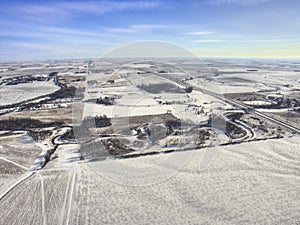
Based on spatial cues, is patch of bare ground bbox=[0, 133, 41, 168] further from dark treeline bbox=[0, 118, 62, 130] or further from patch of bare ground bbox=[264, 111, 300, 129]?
patch of bare ground bbox=[264, 111, 300, 129]

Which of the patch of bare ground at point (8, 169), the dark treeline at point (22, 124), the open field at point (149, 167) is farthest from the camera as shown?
the dark treeline at point (22, 124)

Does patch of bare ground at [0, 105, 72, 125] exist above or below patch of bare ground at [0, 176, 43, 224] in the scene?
above

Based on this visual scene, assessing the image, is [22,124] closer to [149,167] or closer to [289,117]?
[149,167]

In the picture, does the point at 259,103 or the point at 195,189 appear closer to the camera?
the point at 195,189

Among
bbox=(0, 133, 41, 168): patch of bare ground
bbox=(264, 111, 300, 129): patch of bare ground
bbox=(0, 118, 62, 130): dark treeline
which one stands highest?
bbox=(264, 111, 300, 129): patch of bare ground

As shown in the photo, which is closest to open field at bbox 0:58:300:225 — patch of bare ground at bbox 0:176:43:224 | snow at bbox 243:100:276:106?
patch of bare ground at bbox 0:176:43:224

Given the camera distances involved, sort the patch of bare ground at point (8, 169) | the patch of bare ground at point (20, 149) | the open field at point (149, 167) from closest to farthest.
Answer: the open field at point (149, 167) < the patch of bare ground at point (8, 169) < the patch of bare ground at point (20, 149)

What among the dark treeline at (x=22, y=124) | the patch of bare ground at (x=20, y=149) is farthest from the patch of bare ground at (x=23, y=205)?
the dark treeline at (x=22, y=124)

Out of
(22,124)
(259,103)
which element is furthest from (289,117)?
(22,124)

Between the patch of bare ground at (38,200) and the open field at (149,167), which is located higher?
the open field at (149,167)

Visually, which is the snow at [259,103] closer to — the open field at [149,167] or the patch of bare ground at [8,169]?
the open field at [149,167]

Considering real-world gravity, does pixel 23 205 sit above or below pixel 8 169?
below

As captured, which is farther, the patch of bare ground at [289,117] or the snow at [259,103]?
the snow at [259,103]
